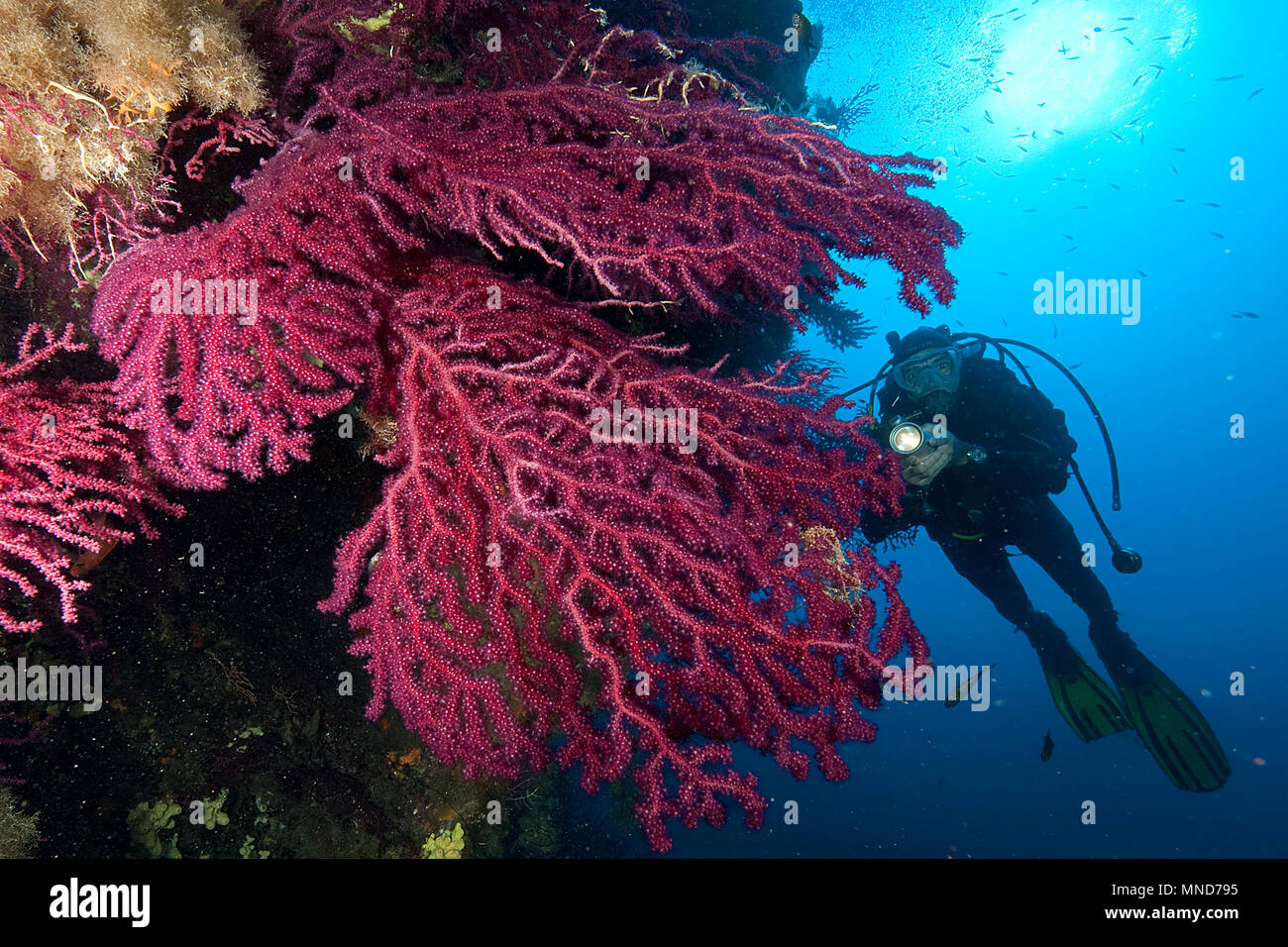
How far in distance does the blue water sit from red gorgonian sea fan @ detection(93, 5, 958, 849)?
4.49 ft

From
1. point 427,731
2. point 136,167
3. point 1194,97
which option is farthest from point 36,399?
point 1194,97

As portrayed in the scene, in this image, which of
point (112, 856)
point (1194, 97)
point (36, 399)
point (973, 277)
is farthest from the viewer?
point (973, 277)

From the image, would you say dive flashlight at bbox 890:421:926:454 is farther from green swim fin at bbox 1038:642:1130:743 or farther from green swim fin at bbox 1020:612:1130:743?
green swim fin at bbox 1038:642:1130:743

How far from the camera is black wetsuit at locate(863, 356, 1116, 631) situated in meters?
6.62

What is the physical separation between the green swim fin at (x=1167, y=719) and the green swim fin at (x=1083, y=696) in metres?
0.24

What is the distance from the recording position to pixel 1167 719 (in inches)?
300

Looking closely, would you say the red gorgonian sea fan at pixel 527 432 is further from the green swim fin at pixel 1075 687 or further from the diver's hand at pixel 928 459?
the green swim fin at pixel 1075 687

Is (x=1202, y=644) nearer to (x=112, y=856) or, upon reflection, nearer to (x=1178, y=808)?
(x=1178, y=808)

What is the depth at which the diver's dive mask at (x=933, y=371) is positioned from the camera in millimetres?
6383

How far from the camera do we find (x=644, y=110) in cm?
297

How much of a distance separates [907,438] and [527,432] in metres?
3.85

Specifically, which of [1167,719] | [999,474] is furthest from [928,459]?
[1167,719]

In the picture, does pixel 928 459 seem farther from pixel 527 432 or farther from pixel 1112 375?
pixel 1112 375

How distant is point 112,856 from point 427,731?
3924mm
